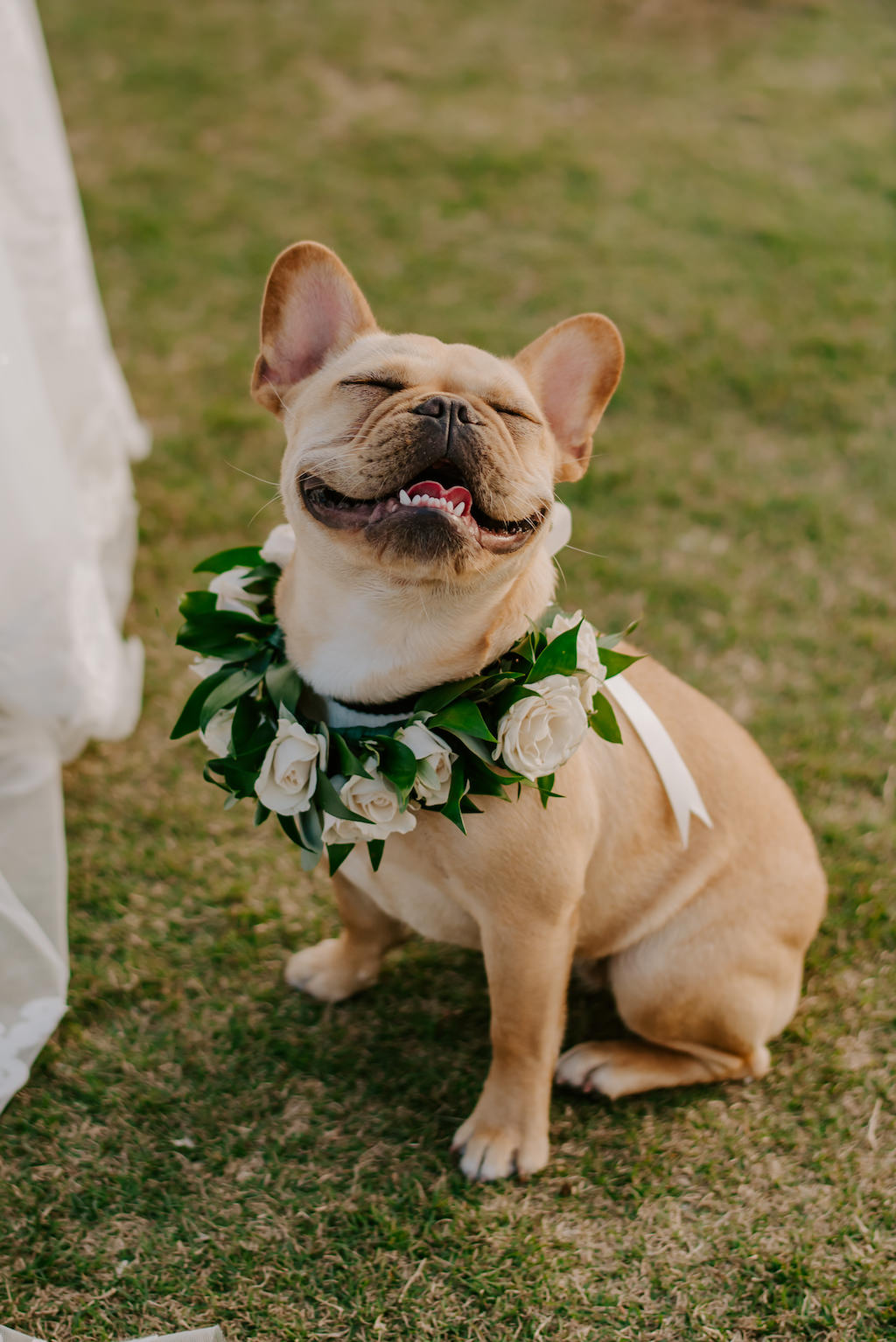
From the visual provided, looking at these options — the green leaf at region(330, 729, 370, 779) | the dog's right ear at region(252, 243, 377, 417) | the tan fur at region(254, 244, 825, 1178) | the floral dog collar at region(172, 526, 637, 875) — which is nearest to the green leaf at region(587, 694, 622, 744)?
the floral dog collar at region(172, 526, 637, 875)

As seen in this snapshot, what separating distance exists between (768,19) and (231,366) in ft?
17.9

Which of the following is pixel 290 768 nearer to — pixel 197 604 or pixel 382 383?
pixel 197 604

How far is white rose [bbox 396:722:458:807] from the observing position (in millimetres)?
2029

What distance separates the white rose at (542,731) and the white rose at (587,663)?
7cm

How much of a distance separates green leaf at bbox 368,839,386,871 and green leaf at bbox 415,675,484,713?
0.87ft

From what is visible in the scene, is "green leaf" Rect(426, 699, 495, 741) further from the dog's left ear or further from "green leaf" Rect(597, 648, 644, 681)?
the dog's left ear

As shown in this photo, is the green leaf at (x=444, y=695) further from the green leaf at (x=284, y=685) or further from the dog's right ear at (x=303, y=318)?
the dog's right ear at (x=303, y=318)

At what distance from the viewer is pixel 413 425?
1.91m

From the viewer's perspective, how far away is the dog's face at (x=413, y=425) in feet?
6.26

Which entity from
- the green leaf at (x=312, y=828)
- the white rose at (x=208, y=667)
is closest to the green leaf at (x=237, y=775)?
the green leaf at (x=312, y=828)

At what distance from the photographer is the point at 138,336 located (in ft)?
17.1

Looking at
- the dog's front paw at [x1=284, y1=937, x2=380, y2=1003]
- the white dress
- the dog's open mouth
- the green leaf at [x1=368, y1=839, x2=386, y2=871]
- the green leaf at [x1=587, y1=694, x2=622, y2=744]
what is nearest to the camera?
the dog's open mouth

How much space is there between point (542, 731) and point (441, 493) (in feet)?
1.56

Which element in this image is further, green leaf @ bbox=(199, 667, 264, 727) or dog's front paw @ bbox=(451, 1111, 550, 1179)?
dog's front paw @ bbox=(451, 1111, 550, 1179)
